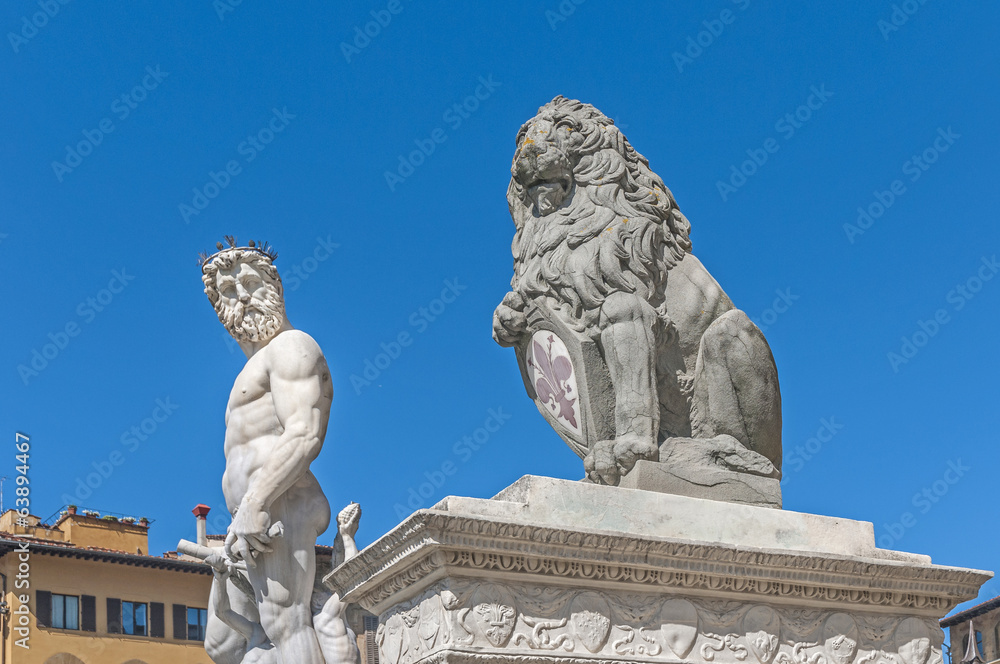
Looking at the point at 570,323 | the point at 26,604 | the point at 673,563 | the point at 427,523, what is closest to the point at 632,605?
the point at 673,563

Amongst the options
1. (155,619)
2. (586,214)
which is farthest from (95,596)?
(586,214)

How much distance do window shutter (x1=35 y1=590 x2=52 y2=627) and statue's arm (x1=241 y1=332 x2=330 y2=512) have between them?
118 ft

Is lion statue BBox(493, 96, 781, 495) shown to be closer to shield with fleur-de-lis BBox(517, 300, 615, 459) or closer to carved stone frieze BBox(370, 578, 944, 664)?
shield with fleur-de-lis BBox(517, 300, 615, 459)

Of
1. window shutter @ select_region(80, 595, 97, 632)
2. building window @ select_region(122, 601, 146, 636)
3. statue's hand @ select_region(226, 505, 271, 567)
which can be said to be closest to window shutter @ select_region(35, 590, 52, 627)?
window shutter @ select_region(80, 595, 97, 632)

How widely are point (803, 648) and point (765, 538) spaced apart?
1.76ft

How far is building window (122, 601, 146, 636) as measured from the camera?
42.3 meters

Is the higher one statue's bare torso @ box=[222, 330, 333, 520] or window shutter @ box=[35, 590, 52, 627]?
window shutter @ box=[35, 590, 52, 627]

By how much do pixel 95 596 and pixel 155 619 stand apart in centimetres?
214

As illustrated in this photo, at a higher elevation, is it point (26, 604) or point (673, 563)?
point (26, 604)

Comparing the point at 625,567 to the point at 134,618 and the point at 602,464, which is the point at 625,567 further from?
the point at 134,618

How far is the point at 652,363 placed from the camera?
6.91m

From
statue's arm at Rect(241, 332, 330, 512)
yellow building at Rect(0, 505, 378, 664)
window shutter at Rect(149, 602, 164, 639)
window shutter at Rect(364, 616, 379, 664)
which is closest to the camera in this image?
statue's arm at Rect(241, 332, 330, 512)

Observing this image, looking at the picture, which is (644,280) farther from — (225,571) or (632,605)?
(225,571)

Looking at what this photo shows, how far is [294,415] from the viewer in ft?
24.4
